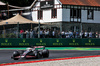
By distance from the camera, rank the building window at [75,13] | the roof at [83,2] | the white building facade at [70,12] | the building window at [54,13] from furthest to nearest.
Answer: the building window at [54,13]
the building window at [75,13]
the roof at [83,2]
the white building facade at [70,12]

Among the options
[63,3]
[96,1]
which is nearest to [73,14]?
[63,3]

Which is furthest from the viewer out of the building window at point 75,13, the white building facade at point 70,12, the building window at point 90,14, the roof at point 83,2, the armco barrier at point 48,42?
the building window at point 90,14

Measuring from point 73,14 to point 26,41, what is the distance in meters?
16.0

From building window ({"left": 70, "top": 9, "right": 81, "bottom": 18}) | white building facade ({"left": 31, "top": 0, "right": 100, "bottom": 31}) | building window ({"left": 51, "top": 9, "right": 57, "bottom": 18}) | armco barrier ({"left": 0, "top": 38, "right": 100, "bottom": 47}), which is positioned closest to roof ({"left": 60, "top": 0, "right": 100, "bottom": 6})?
white building facade ({"left": 31, "top": 0, "right": 100, "bottom": 31})

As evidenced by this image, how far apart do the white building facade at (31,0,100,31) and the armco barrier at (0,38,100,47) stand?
11.1 m

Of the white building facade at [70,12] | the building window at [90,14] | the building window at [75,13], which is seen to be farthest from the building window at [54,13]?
the building window at [90,14]

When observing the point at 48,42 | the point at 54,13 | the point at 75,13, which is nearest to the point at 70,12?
the point at 75,13

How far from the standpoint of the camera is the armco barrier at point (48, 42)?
24.4 meters

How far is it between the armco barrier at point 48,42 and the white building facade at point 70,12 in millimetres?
11144

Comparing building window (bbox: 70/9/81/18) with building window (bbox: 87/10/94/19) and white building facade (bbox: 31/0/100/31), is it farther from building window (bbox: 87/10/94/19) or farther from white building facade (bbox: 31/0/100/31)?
building window (bbox: 87/10/94/19)

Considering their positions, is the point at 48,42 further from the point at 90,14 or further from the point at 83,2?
the point at 90,14

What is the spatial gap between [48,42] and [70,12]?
14.4 m

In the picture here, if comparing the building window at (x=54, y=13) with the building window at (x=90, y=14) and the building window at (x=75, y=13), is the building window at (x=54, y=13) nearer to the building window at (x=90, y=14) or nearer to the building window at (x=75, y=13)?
the building window at (x=75, y=13)

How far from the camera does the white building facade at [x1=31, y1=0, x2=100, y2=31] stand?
37.9 meters
